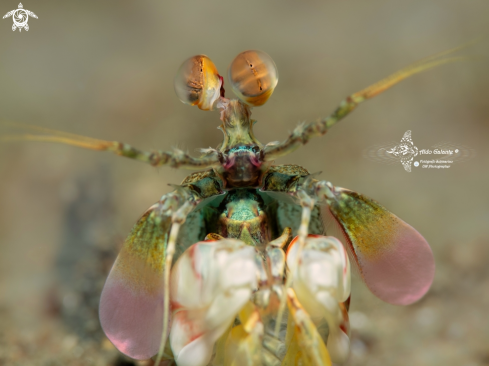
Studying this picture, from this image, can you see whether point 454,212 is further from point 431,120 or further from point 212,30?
point 212,30

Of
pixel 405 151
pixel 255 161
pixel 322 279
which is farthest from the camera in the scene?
pixel 405 151

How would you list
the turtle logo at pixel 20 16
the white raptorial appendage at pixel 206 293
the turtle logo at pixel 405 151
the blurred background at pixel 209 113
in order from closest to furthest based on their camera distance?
the white raptorial appendage at pixel 206 293, the turtle logo at pixel 405 151, the turtle logo at pixel 20 16, the blurred background at pixel 209 113

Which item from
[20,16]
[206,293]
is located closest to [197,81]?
[206,293]

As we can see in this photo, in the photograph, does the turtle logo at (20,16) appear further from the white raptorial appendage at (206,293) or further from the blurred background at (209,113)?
the white raptorial appendage at (206,293)

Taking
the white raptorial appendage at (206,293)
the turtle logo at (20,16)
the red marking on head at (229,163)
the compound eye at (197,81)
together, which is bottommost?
the white raptorial appendage at (206,293)

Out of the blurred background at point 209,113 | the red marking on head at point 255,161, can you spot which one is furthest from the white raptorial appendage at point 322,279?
the blurred background at point 209,113

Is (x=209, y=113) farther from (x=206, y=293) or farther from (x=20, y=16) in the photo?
(x=206, y=293)

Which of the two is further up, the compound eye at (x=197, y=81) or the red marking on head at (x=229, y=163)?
the compound eye at (x=197, y=81)

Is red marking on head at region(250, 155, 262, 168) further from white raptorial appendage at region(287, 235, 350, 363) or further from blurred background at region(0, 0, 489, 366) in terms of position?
blurred background at region(0, 0, 489, 366)
